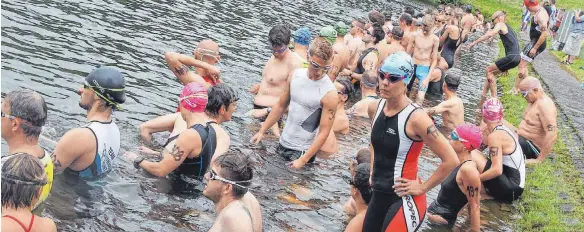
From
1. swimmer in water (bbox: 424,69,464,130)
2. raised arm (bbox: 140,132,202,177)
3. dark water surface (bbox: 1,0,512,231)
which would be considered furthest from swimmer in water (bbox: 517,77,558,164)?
raised arm (bbox: 140,132,202,177)

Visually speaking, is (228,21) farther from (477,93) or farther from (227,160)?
(227,160)

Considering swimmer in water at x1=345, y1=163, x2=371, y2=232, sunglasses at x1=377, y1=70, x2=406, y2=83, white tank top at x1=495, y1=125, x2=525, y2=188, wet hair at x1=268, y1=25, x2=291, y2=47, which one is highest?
sunglasses at x1=377, y1=70, x2=406, y2=83

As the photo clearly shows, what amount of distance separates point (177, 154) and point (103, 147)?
2.75ft

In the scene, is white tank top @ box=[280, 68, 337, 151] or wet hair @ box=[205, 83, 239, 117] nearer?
wet hair @ box=[205, 83, 239, 117]

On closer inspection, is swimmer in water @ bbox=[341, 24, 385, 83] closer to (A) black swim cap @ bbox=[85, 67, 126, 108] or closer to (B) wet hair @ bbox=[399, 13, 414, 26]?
(B) wet hair @ bbox=[399, 13, 414, 26]

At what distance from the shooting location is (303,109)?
8.67 meters

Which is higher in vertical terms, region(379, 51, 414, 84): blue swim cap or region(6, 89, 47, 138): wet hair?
region(379, 51, 414, 84): blue swim cap

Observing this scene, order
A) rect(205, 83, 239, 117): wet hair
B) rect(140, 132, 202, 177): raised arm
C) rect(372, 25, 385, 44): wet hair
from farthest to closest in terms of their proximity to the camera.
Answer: rect(372, 25, 385, 44): wet hair, rect(205, 83, 239, 117): wet hair, rect(140, 132, 202, 177): raised arm

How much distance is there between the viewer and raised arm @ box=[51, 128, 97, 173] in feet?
20.7

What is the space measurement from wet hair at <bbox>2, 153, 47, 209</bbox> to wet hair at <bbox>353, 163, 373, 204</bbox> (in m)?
3.51

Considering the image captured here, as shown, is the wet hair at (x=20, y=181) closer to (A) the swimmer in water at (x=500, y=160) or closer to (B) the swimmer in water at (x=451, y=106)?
(A) the swimmer in water at (x=500, y=160)

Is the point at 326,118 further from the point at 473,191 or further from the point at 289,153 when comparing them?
the point at 473,191

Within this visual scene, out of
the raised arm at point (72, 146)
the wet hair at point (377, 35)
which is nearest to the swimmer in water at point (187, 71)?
the raised arm at point (72, 146)

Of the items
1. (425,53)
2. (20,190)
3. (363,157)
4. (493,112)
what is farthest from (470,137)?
(425,53)
